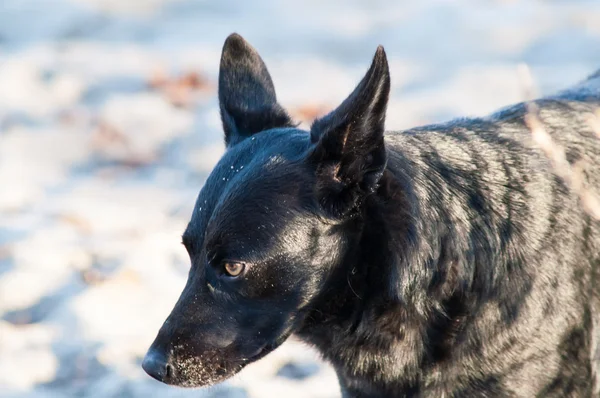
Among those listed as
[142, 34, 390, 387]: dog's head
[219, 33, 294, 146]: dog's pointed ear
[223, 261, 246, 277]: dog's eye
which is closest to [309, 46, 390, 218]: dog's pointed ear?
[142, 34, 390, 387]: dog's head

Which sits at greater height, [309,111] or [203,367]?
[203,367]

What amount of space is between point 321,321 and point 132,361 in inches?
62.6

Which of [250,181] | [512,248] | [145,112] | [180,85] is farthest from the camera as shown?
[180,85]

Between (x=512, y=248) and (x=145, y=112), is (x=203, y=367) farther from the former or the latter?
(x=145, y=112)

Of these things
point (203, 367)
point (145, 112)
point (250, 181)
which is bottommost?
point (145, 112)

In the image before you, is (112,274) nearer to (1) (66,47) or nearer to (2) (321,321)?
(2) (321,321)

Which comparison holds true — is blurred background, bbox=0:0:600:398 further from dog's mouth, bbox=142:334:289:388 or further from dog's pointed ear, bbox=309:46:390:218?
dog's pointed ear, bbox=309:46:390:218

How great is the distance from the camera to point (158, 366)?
2.97 m

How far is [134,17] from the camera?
8664 millimetres

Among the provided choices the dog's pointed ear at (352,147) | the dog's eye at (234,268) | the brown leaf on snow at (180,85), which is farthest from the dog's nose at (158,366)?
the brown leaf on snow at (180,85)

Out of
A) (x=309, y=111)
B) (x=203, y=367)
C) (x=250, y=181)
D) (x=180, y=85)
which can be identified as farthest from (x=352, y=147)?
(x=180, y=85)

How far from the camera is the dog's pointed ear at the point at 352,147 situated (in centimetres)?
261

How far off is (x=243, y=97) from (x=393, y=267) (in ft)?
3.20

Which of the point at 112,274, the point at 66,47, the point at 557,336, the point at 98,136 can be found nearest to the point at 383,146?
the point at 557,336
